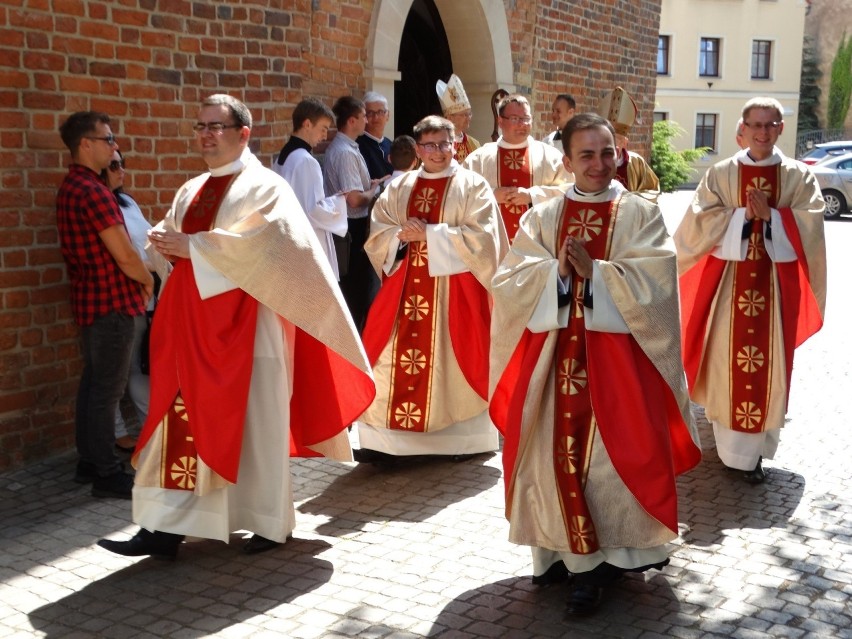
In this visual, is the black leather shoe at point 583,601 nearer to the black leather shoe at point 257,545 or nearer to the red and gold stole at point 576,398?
the red and gold stole at point 576,398

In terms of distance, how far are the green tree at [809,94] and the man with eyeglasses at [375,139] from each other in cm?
4014

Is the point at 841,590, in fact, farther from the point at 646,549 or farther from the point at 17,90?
the point at 17,90

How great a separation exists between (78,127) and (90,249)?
0.62 m

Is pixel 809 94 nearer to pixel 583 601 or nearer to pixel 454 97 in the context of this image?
pixel 454 97

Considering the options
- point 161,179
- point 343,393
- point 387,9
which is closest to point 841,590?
point 343,393

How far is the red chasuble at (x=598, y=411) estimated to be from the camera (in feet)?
13.9

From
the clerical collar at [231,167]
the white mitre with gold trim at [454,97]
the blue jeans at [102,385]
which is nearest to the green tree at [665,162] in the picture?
the white mitre with gold trim at [454,97]

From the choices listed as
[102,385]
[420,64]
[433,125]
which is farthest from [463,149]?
[102,385]

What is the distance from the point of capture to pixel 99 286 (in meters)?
5.65

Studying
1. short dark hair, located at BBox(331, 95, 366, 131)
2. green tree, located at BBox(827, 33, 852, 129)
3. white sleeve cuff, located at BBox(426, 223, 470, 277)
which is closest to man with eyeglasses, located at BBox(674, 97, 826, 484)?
white sleeve cuff, located at BBox(426, 223, 470, 277)

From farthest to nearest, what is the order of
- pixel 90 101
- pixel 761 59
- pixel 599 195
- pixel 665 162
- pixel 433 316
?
pixel 761 59 < pixel 665 162 < pixel 433 316 < pixel 90 101 < pixel 599 195

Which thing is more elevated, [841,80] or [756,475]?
[841,80]

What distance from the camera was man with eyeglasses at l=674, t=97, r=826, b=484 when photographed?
19.8ft

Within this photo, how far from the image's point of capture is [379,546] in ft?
16.4
